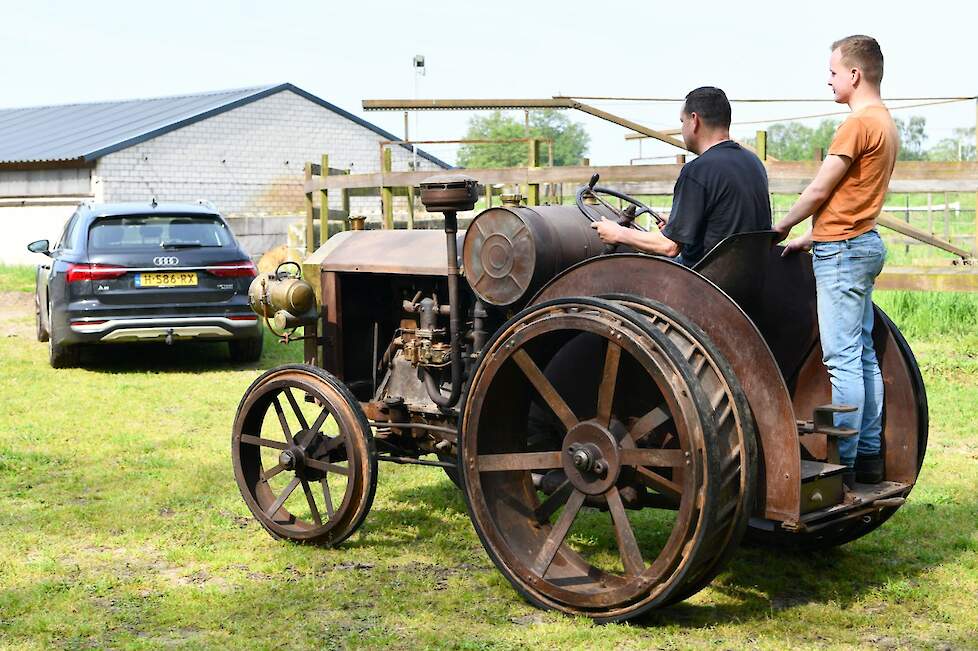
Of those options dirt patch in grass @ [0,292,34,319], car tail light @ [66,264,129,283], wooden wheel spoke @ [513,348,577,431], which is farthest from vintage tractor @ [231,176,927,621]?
dirt patch in grass @ [0,292,34,319]

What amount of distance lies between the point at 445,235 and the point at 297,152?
83.4 feet

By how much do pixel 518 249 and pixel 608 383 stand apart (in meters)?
0.79

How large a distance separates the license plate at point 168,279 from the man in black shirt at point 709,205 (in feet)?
23.5

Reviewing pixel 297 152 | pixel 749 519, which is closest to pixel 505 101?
pixel 749 519

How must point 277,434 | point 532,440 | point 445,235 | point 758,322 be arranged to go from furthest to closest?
point 277,434, point 445,235, point 532,440, point 758,322

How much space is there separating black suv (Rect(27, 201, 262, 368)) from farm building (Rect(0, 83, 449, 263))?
15575 mm

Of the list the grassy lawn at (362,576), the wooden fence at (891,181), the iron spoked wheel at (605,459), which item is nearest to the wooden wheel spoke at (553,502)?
the iron spoked wheel at (605,459)

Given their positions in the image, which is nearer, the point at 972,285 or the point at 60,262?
the point at 972,285

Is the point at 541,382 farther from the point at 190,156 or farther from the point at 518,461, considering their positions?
the point at 190,156

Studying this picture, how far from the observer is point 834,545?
4.79m

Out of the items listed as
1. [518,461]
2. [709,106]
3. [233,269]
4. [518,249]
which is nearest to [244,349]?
[233,269]

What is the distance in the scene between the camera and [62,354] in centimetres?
1102

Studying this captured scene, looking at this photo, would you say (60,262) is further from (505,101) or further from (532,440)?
(532,440)

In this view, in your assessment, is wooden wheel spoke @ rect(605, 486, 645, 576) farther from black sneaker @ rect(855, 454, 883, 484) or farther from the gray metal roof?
the gray metal roof
